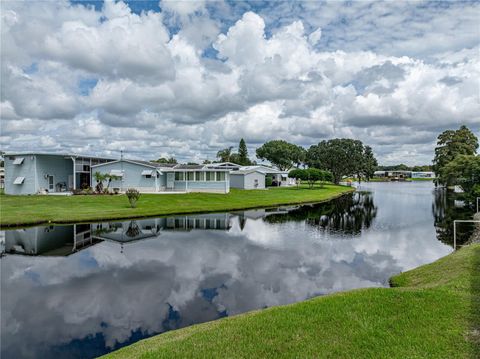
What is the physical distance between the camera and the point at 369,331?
6.19 metres

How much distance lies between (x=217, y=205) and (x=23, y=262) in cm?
2140

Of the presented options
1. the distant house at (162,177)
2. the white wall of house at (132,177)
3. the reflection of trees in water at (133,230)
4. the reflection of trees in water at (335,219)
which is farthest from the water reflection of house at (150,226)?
the white wall of house at (132,177)

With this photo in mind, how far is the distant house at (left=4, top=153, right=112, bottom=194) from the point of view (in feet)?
127

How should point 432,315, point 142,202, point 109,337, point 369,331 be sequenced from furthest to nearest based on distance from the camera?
point 142,202, point 109,337, point 432,315, point 369,331

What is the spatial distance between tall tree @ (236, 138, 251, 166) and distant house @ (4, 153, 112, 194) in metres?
55.0

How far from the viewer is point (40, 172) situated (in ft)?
129

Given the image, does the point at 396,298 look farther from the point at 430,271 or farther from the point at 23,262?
the point at 23,262

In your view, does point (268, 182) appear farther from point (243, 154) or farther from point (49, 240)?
point (49, 240)

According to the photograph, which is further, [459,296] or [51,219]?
[51,219]

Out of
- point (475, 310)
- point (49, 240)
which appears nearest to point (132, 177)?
point (49, 240)

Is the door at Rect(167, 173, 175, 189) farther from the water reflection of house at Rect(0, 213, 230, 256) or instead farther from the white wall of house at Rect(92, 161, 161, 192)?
the water reflection of house at Rect(0, 213, 230, 256)

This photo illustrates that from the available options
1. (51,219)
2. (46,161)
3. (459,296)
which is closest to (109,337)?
(459,296)

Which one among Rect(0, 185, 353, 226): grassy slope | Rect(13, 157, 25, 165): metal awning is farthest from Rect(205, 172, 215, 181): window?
Rect(13, 157, 25, 165): metal awning

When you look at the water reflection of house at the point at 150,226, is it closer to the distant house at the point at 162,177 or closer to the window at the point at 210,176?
the distant house at the point at 162,177
